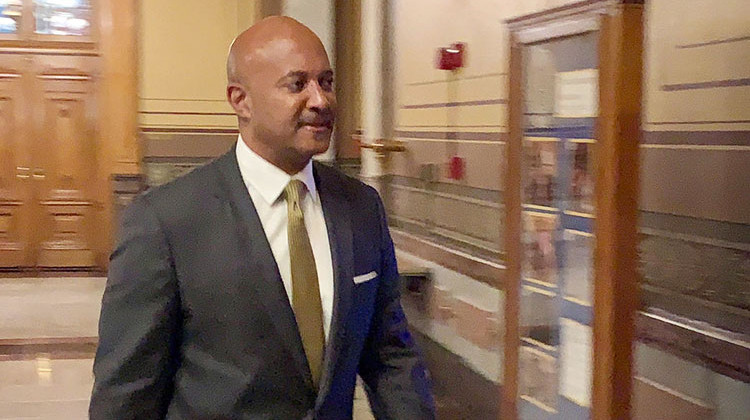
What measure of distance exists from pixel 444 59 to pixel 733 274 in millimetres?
2308

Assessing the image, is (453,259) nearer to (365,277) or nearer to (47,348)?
(365,277)

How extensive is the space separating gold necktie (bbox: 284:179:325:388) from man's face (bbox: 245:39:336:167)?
14 cm

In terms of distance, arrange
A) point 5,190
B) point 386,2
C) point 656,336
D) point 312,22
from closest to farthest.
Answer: point 656,336
point 386,2
point 312,22
point 5,190

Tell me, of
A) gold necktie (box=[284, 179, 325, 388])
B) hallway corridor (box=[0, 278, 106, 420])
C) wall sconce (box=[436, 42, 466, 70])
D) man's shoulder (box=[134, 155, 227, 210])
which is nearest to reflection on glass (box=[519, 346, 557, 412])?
gold necktie (box=[284, 179, 325, 388])

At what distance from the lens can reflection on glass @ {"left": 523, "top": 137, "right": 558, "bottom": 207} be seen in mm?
2355

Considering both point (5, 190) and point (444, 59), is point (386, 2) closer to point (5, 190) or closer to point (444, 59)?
point (444, 59)

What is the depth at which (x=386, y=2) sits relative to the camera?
5230 mm

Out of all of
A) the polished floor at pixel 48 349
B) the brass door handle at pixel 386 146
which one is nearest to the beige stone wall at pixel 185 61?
the polished floor at pixel 48 349

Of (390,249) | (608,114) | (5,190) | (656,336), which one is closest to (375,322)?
(390,249)

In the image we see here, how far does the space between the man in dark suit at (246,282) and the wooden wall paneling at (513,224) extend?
687mm

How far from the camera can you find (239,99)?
1846mm

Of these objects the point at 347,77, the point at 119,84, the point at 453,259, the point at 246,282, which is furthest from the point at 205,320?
the point at 119,84

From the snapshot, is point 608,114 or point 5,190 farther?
point 5,190

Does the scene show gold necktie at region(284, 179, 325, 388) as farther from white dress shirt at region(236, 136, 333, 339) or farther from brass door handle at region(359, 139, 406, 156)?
brass door handle at region(359, 139, 406, 156)
